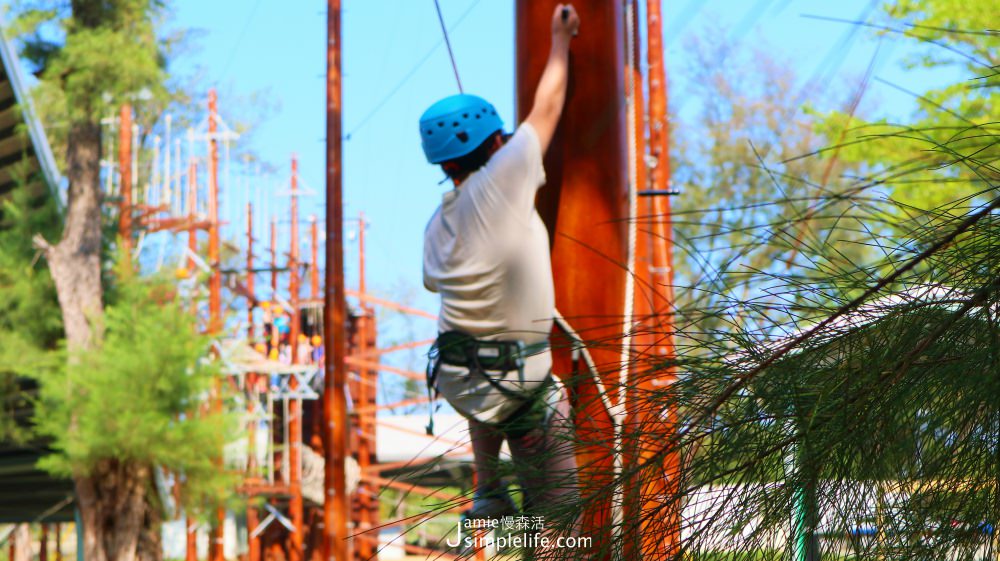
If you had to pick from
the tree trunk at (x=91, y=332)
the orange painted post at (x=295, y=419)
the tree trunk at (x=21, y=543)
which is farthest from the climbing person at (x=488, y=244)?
the tree trunk at (x=21, y=543)

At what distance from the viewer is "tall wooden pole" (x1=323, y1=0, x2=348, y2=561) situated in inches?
385

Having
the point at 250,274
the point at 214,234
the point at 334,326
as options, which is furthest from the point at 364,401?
the point at 334,326

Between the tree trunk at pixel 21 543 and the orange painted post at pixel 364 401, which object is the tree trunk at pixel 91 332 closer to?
the tree trunk at pixel 21 543

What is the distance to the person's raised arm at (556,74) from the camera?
2328 mm

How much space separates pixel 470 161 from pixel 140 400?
10.7 meters

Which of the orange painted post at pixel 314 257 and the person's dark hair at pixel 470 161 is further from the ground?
the orange painted post at pixel 314 257

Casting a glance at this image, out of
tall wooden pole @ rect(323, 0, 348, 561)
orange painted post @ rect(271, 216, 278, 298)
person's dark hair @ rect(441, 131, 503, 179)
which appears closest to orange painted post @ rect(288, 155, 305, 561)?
orange painted post @ rect(271, 216, 278, 298)

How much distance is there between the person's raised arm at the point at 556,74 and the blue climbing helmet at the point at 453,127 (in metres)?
0.22

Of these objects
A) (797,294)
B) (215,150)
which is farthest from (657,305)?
(215,150)

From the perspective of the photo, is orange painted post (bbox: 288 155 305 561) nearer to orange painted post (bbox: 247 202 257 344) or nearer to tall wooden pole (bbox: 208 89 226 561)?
orange painted post (bbox: 247 202 257 344)

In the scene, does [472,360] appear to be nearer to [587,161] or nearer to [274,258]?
[587,161]

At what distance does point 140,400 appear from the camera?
1251 centimetres

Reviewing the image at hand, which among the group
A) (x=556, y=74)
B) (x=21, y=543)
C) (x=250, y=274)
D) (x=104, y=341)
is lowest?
(x=556, y=74)

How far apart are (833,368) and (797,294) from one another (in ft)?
Result: 0.34
